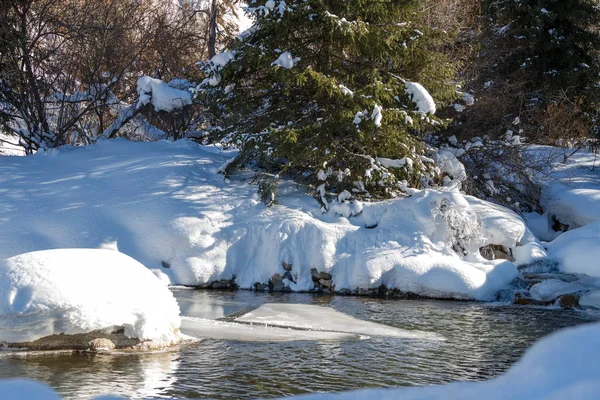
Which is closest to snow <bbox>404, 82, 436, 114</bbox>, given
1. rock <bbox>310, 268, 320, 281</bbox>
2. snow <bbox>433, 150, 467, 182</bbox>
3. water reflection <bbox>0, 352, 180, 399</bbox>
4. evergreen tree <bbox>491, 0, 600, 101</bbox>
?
snow <bbox>433, 150, 467, 182</bbox>

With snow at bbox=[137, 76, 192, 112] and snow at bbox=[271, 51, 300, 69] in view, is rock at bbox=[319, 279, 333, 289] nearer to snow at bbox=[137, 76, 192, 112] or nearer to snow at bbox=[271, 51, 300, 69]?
snow at bbox=[271, 51, 300, 69]

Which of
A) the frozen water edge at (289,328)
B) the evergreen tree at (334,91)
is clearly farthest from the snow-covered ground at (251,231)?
the frozen water edge at (289,328)

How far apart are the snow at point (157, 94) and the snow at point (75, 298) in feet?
28.9

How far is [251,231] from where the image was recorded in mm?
13219

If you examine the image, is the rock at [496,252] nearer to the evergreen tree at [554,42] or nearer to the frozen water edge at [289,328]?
the frozen water edge at [289,328]

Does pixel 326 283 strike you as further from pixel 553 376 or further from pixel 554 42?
pixel 554 42

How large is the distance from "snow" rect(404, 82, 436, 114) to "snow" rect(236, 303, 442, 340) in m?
5.51

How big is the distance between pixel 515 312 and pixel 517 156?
6.75 metres

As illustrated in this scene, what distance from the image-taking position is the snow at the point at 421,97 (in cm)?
1368

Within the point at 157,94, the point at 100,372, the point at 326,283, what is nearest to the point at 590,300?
the point at 326,283

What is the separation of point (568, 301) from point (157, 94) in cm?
1000

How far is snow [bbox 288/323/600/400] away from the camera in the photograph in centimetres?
252

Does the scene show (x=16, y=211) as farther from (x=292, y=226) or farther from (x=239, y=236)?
(x=292, y=226)

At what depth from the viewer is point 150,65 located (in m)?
20.4
